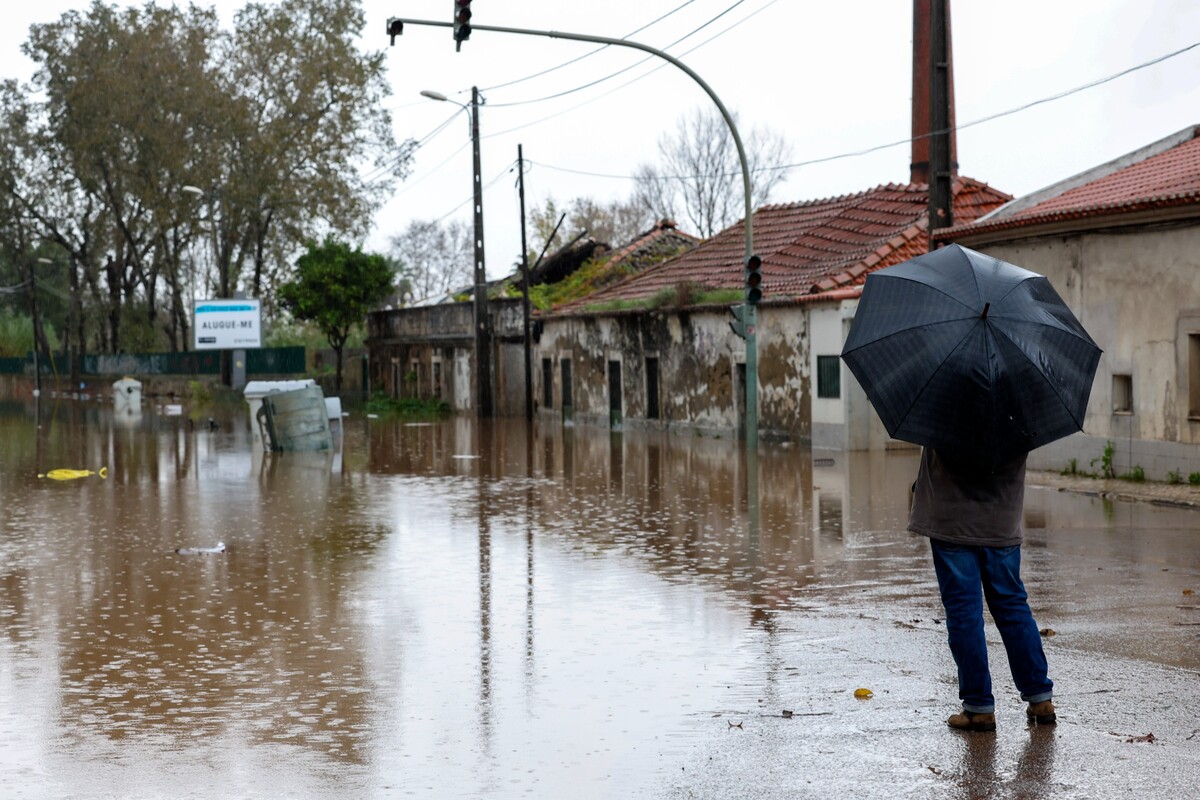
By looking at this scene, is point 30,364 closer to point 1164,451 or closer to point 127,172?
point 127,172

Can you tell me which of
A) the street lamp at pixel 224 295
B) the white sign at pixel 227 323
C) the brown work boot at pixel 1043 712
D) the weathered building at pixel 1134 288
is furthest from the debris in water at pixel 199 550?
the white sign at pixel 227 323

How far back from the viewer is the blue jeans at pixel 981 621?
20.3 feet

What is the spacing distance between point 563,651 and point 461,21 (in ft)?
43.8

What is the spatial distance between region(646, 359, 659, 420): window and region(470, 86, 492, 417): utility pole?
9.34m

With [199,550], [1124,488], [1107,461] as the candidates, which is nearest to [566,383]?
[1107,461]

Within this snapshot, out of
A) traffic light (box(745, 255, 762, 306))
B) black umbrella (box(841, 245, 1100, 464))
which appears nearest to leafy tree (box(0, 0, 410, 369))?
traffic light (box(745, 255, 762, 306))

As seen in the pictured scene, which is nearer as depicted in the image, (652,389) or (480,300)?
(652,389)

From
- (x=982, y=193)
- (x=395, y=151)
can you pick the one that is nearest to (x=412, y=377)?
(x=395, y=151)

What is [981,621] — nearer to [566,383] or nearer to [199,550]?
[199,550]

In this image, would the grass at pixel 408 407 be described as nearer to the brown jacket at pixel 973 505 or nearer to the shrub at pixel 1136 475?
the shrub at pixel 1136 475

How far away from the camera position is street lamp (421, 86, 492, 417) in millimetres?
43438

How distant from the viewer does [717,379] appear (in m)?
32.2

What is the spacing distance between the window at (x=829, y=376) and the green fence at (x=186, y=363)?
134 feet

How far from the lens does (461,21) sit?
20.1 meters
